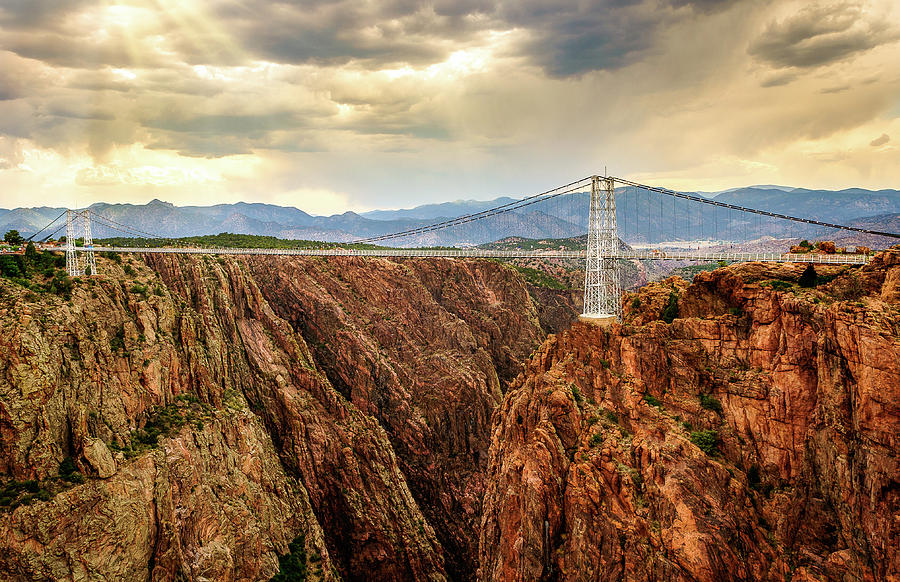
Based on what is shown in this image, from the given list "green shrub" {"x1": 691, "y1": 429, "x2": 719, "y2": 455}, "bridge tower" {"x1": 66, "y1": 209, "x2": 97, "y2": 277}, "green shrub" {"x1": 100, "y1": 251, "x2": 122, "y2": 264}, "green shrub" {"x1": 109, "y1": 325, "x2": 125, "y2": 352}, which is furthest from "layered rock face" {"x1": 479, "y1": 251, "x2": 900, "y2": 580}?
"green shrub" {"x1": 100, "y1": 251, "x2": 122, "y2": 264}

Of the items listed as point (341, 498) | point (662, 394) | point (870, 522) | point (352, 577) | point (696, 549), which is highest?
point (662, 394)

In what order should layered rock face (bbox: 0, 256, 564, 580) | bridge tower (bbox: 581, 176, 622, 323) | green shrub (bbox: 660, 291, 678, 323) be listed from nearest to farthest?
1. green shrub (bbox: 660, 291, 678, 323)
2. layered rock face (bbox: 0, 256, 564, 580)
3. bridge tower (bbox: 581, 176, 622, 323)

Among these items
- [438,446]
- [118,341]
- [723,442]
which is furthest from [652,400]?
[438,446]

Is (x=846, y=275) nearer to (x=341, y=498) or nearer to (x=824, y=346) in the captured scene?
(x=824, y=346)

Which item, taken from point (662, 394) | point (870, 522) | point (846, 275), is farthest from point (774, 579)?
point (846, 275)

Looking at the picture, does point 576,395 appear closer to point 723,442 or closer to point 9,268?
point 723,442

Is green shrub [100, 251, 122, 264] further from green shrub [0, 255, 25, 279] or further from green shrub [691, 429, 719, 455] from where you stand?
green shrub [691, 429, 719, 455]
